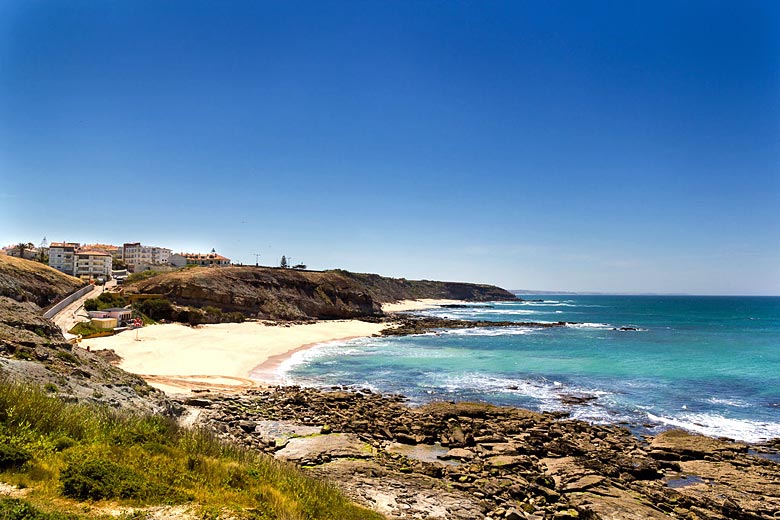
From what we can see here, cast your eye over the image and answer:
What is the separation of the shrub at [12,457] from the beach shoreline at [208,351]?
17645mm

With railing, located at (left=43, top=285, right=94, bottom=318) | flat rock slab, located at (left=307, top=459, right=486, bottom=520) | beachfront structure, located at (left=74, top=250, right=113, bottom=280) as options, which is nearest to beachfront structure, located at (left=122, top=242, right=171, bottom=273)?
beachfront structure, located at (left=74, top=250, right=113, bottom=280)

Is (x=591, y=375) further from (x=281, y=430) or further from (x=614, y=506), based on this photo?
(x=281, y=430)

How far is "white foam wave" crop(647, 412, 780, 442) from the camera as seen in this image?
66.8 feet

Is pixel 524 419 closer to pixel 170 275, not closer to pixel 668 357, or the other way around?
pixel 668 357

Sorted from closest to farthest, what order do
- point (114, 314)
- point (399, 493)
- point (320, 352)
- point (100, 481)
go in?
point (100, 481), point (399, 493), point (114, 314), point (320, 352)

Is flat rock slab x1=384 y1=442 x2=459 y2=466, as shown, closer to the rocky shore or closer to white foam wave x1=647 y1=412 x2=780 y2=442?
the rocky shore

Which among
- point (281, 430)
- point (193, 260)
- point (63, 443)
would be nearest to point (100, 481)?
point (63, 443)

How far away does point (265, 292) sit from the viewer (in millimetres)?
73250

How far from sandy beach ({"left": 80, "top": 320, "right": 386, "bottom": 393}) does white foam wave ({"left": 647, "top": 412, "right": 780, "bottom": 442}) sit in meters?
23.9

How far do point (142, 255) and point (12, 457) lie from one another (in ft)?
421

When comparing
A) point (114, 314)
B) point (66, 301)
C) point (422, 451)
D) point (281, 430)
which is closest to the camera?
point (422, 451)

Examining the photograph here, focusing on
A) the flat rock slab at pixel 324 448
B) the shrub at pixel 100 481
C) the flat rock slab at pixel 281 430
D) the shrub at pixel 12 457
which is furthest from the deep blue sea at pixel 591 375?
the shrub at pixel 12 457

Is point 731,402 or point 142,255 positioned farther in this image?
point 142,255

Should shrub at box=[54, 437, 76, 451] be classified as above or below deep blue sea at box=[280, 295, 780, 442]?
above
